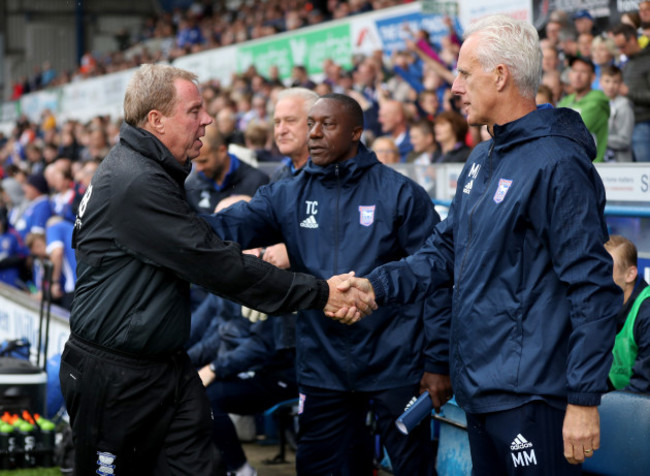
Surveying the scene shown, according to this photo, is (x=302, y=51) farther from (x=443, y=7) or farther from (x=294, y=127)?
(x=294, y=127)

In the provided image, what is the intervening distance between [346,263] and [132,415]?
3.72 ft

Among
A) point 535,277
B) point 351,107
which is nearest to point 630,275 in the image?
point 351,107

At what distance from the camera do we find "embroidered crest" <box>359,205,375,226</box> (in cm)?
399

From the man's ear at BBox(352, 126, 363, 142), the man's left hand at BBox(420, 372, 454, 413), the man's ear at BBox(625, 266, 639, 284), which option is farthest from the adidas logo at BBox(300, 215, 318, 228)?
the man's ear at BBox(625, 266, 639, 284)

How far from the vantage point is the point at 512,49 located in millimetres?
2965

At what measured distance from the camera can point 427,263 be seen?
138 inches

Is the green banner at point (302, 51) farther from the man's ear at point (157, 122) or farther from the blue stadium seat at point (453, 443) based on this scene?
the man's ear at point (157, 122)

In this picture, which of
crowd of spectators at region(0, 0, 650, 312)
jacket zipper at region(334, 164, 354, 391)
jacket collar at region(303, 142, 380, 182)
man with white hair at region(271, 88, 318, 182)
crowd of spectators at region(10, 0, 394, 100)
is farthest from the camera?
crowd of spectators at region(10, 0, 394, 100)

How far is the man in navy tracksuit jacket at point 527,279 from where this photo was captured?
108 inches

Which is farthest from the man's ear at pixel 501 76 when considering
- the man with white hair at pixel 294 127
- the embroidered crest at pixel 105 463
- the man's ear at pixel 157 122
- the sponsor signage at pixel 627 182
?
the sponsor signage at pixel 627 182

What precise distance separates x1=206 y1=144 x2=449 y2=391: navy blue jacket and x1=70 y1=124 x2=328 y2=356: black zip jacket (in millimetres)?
695

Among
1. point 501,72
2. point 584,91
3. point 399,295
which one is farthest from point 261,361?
point 584,91

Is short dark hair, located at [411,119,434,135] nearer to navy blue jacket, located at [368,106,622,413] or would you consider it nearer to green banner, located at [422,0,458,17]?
green banner, located at [422,0,458,17]

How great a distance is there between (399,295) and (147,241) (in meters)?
0.97
